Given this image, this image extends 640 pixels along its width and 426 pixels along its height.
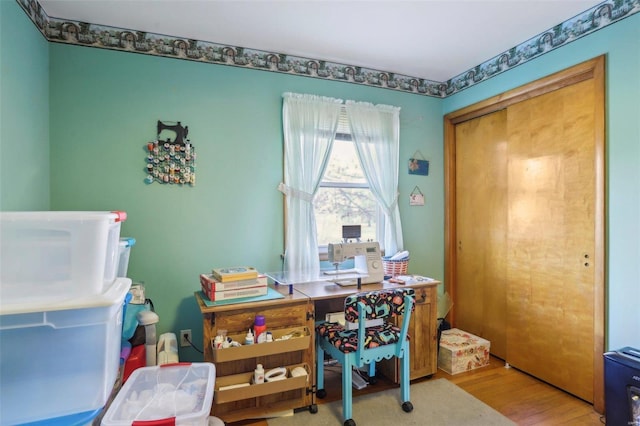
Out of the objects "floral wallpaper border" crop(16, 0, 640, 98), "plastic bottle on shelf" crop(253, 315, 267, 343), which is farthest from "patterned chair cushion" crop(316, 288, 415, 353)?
"floral wallpaper border" crop(16, 0, 640, 98)

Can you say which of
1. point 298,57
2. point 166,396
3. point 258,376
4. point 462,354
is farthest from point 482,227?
point 166,396

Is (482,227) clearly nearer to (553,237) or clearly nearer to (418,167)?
(553,237)

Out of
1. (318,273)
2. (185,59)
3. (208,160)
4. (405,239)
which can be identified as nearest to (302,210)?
(318,273)

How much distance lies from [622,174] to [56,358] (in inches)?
114

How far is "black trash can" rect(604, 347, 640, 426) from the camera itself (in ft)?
5.65

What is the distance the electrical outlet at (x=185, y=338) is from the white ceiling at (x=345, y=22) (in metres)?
2.11

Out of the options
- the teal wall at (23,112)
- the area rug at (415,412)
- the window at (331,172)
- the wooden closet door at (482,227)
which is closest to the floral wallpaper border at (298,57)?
the teal wall at (23,112)

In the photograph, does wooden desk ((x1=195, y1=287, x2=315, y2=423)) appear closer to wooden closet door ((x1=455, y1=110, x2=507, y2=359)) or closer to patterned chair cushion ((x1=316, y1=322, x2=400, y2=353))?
patterned chair cushion ((x1=316, y1=322, x2=400, y2=353))

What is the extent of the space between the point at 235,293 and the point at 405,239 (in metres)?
1.77

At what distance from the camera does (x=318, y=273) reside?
272 cm

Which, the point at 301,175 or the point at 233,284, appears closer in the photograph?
the point at 233,284

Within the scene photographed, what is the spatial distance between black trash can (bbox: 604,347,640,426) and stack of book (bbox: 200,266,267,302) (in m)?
1.97

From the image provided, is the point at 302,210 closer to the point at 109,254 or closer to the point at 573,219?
the point at 109,254

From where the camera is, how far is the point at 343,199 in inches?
119
